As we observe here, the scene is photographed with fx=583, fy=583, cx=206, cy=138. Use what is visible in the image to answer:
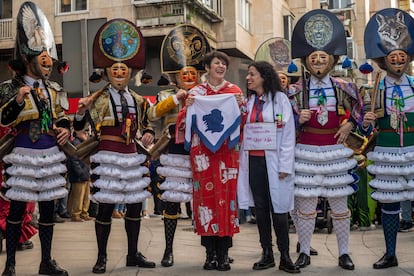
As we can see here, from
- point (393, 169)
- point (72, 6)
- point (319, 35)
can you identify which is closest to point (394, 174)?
point (393, 169)

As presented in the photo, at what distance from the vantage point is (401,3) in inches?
1639

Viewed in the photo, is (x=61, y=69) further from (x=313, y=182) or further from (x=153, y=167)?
(x=153, y=167)

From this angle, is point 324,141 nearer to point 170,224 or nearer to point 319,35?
point 319,35

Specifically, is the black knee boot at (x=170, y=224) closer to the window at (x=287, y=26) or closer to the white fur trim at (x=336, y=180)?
the white fur trim at (x=336, y=180)

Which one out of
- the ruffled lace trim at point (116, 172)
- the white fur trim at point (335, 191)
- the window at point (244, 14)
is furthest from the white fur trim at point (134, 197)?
the window at point (244, 14)

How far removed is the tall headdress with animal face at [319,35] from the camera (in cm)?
575

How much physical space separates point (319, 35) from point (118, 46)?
1.99 m

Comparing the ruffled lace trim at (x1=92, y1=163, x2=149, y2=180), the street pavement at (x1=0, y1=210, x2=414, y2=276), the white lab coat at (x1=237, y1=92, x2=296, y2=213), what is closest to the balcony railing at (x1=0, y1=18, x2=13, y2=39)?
the street pavement at (x1=0, y1=210, x2=414, y2=276)

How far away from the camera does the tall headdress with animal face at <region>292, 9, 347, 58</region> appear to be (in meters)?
5.75

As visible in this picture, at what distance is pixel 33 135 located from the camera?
525 cm

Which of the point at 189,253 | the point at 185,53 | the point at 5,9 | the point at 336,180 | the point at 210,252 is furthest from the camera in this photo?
the point at 5,9

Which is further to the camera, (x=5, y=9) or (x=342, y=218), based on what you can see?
(x=5, y=9)

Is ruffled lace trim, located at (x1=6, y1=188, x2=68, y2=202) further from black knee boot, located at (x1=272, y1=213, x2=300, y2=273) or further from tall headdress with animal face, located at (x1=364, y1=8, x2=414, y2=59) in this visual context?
tall headdress with animal face, located at (x1=364, y1=8, x2=414, y2=59)

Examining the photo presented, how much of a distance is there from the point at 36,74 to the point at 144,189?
1.50 m
